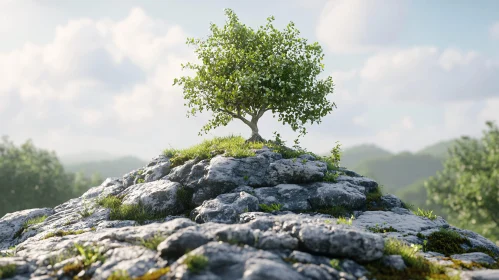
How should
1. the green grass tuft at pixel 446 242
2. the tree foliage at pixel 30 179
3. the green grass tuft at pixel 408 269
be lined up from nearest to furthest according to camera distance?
the green grass tuft at pixel 408 269, the green grass tuft at pixel 446 242, the tree foliage at pixel 30 179

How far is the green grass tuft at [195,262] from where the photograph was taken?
9.60m

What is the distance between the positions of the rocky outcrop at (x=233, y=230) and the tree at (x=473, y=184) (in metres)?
31.3

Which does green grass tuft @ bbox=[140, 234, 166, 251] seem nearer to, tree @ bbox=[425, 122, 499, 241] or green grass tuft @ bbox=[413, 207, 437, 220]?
green grass tuft @ bbox=[413, 207, 437, 220]

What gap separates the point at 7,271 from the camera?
1113 cm

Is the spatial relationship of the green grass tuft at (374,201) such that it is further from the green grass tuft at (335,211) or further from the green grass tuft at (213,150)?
the green grass tuft at (213,150)

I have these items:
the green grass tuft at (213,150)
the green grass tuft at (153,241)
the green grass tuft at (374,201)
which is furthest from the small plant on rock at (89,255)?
the green grass tuft at (374,201)

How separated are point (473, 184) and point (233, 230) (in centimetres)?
4514

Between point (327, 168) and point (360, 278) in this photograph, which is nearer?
point (360, 278)

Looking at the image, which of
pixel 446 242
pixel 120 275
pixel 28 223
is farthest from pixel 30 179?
pixel 446 242

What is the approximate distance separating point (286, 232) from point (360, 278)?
2.56 metres

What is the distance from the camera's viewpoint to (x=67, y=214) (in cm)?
2109

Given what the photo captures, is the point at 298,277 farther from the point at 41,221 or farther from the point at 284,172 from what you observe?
the point at 41,221

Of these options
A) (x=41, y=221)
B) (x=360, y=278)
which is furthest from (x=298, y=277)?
(x=41, y=221)

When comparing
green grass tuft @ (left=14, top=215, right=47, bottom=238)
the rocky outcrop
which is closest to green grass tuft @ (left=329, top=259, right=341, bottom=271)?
the rocky outcrop
